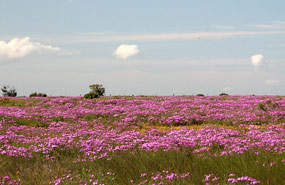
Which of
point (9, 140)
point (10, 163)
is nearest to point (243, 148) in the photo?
point (10, 163)

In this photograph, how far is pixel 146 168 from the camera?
28.6ft

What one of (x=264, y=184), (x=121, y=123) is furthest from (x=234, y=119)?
(x=264, y=184)

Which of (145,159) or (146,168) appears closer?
(146,168)

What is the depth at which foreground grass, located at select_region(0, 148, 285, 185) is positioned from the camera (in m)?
7.54

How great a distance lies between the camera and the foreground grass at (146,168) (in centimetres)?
754

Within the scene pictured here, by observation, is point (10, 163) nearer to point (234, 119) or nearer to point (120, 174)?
point (120, 174)

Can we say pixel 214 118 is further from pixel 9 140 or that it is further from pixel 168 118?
pixel 9 140

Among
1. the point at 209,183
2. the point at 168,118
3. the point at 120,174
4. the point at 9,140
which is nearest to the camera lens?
the point at 209,183

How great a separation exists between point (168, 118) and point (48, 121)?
7.40 m

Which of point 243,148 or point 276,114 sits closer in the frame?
point 243,148

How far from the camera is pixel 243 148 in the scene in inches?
377

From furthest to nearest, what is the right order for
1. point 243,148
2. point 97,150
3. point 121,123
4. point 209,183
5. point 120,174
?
point 121,123 → point 97,150 → point 243,148 → point 120,174 → point 209,183

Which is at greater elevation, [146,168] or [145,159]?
[145,159]

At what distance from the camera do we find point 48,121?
2059 centimetres
